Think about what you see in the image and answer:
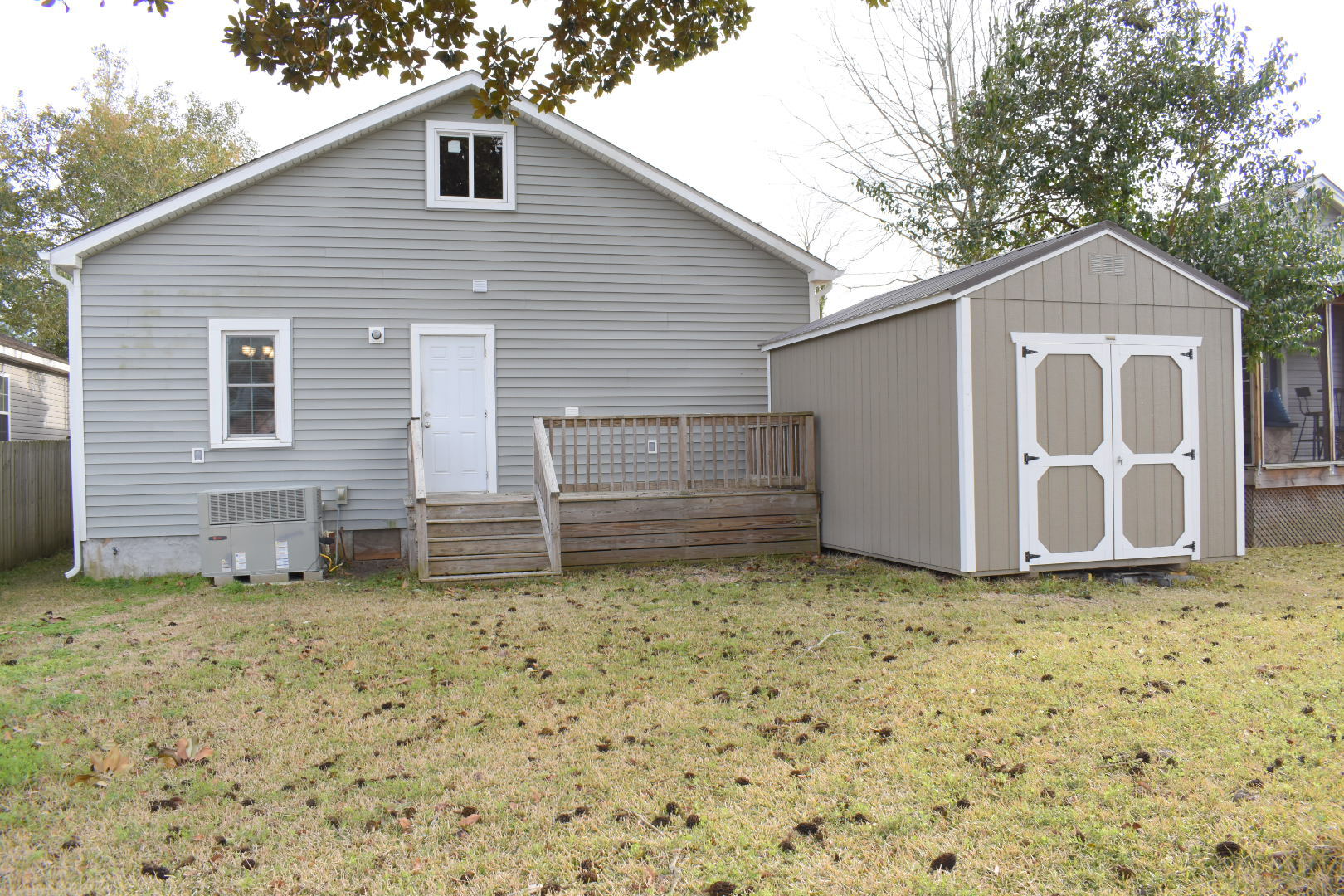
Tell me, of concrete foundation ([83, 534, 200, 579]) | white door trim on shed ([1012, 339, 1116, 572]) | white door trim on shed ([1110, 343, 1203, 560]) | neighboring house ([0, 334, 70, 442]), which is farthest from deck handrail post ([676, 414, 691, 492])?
neighboring house ([0, 334, 70, 442])

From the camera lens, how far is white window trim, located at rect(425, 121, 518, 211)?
396 inches

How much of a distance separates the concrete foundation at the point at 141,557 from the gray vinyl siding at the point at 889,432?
21.9ft

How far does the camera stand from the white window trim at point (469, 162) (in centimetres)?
1006

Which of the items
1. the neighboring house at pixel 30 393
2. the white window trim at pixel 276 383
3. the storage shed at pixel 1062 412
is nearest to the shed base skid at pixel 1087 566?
the storage shed at pixel 1062 412

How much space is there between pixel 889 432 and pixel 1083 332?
71.9 inches

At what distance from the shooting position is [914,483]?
795 centimetres

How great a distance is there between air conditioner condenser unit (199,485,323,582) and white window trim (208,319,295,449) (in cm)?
104

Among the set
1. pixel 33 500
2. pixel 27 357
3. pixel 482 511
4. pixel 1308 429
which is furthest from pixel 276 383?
pixel 1308 429

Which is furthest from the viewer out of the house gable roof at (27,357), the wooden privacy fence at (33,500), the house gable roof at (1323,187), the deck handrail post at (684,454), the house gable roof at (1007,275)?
the house gable roof at (27,357)

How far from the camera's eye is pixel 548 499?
8.55m

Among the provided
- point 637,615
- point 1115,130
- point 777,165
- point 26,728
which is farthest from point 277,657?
point 777,165

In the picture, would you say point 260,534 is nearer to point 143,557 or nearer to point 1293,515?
point 143,557

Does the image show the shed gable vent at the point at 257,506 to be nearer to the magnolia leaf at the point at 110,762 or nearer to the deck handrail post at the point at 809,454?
the deck handrail post at the point at 809,454

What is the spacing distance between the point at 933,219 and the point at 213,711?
13.3 m
